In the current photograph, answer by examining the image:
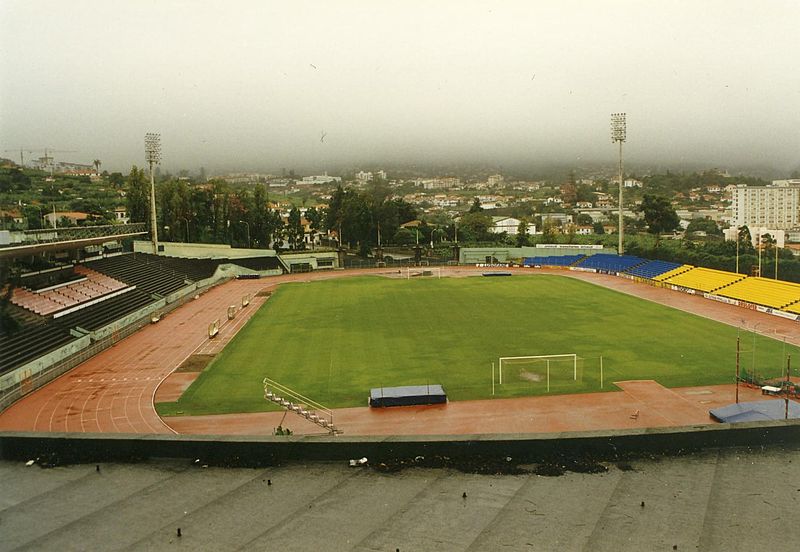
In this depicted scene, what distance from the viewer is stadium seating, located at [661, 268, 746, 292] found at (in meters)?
45.7

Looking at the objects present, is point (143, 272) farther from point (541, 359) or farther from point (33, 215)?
point (541, 359)

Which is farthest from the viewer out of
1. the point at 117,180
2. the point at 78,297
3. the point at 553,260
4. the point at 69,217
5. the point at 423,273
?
the point at 117,180

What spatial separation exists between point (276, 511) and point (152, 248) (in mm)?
61951

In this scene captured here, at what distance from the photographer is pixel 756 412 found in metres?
15.3

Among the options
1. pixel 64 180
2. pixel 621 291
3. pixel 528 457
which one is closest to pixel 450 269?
pixel 621 291

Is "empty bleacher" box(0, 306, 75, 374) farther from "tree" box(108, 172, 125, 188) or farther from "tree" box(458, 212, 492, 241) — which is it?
"tree" box(108, 172, 125, 188)

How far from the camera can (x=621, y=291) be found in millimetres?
48219

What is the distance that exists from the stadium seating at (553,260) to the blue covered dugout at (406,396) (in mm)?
54969

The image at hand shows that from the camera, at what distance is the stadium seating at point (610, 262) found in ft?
204

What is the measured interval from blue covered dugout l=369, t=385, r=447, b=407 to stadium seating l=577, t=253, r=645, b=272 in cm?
4640

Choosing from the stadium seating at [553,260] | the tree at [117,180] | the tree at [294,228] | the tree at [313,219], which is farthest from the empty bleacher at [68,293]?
the tree at [117,180]

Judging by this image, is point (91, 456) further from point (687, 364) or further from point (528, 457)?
point (687, 364)

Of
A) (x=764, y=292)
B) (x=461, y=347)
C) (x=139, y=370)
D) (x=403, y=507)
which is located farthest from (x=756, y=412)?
(x=764, y=292)

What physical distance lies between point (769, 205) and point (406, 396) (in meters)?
119
